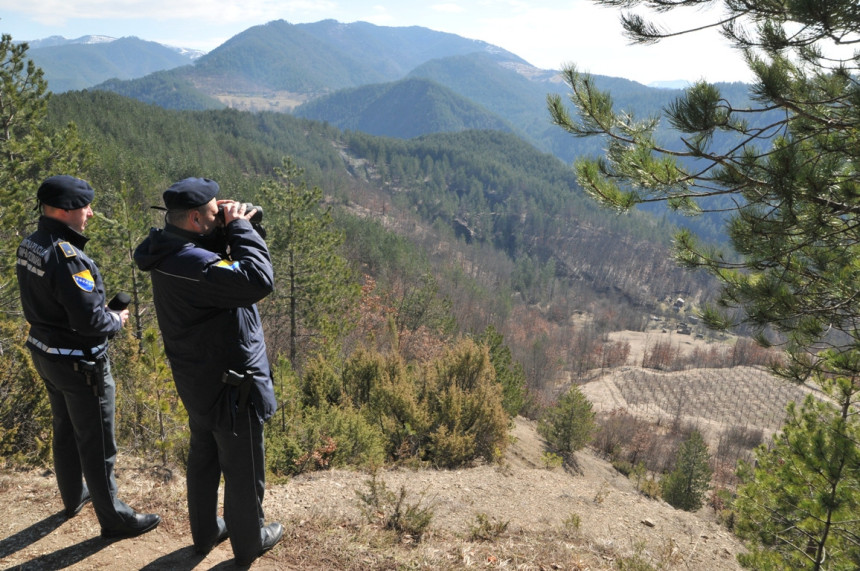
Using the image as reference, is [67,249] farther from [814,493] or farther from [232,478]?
[814,493]

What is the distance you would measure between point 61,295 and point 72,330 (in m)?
0.25

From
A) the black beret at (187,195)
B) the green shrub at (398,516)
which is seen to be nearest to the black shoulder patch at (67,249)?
the black beret at (187,195)

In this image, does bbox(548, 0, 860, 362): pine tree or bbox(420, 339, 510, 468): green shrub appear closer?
bbox(548, 0, 860, 362): pine tree

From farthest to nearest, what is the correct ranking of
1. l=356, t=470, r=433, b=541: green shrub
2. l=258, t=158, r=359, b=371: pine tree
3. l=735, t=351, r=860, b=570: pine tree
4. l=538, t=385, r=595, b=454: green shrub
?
l=538, t=385, r=595, b=454: green shrub
l=258, t=158, r=359, b=371: pine tree
l=735, t=351, r=860, b=570: pine tree
l=356, t=470, r=433, b=541: green shrub

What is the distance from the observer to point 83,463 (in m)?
2.82

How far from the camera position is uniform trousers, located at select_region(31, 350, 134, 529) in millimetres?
2699

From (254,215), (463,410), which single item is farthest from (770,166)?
(463,410)

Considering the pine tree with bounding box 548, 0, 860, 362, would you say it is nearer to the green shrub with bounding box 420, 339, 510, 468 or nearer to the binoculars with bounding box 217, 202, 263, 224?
the binoculars with bounding box 217, 202, 263, 224

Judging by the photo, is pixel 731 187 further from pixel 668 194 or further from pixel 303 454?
pixel 303 454

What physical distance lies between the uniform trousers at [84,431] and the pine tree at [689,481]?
2394 centimetres

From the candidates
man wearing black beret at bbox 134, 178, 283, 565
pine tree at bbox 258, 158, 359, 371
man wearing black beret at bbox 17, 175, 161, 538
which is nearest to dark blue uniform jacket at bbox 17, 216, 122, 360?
man wearing black beret at bbox 17, 175, 161, 538

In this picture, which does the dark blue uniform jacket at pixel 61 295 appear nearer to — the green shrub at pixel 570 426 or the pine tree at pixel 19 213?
the pine tree at pixel 19 213

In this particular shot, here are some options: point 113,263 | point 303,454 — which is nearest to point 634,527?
point 303,454

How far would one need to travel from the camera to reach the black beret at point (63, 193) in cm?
261
